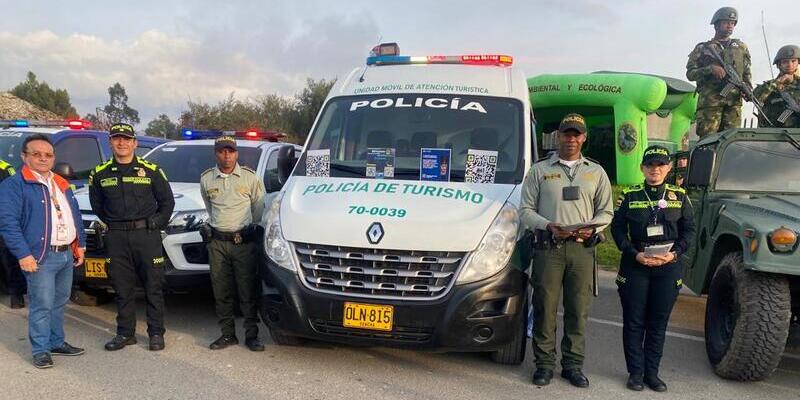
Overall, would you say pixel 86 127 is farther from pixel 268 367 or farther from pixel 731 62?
pixel 731 62

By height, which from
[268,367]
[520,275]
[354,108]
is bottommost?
[268,367]

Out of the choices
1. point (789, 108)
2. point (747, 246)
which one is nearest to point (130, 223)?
point (747, 246)

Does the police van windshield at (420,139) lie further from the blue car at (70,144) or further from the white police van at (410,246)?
the blue car at (70,144)

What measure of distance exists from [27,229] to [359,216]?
2.33 meters

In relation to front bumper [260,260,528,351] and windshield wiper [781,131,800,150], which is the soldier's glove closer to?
front bumper [260,260,528,351]

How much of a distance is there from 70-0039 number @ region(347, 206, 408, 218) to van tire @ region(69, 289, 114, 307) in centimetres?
325

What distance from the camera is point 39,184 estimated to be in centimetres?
445

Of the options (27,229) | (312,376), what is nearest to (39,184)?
(27,229)

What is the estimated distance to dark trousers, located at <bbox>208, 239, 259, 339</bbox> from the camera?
15.8 feet

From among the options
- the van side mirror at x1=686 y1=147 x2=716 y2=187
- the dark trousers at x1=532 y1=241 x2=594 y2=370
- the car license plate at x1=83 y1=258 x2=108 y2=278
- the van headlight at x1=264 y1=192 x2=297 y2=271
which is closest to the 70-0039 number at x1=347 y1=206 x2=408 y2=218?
the van headlight at x1=264 y1=192 x2=297 y2=271

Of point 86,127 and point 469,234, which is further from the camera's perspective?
point 86,127

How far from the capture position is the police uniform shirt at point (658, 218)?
161 inches

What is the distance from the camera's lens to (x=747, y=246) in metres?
4.15

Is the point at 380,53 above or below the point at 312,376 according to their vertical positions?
above
